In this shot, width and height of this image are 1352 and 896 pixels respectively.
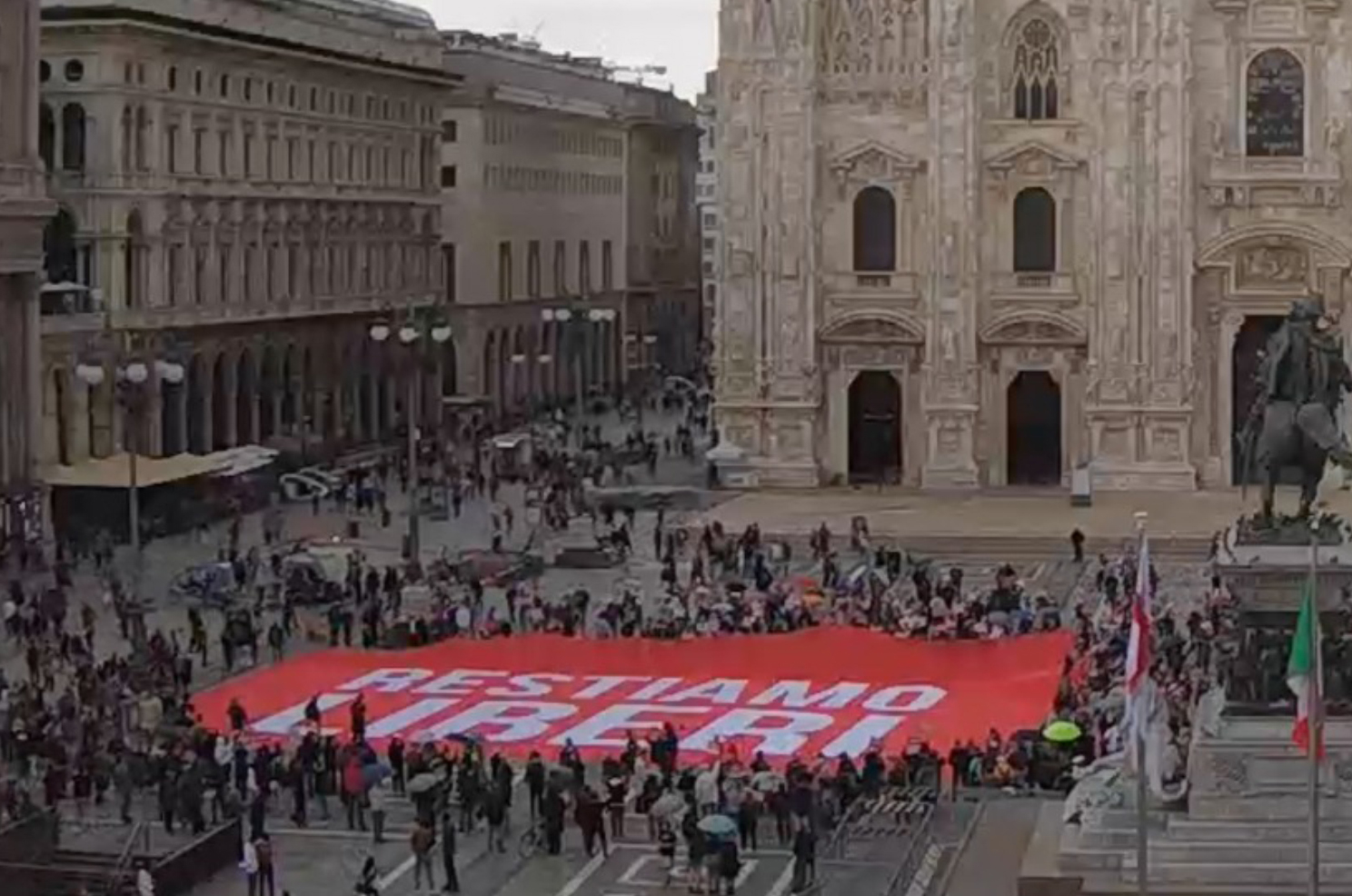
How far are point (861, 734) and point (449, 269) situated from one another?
64.9 metres

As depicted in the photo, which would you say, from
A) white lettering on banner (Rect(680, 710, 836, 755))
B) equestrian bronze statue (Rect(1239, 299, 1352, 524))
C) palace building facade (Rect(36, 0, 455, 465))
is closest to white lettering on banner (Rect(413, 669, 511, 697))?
white lettering on banner (Rect(680, 710, 836, 755))

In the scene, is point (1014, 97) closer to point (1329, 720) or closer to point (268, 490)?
point (268, 490)

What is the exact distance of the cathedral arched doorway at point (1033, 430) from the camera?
75.9 m

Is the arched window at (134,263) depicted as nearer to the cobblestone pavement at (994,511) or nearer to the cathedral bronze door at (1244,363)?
the cobblestone pavement at (994,511)

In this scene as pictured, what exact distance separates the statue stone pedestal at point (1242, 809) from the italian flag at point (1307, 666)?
6.88 ft

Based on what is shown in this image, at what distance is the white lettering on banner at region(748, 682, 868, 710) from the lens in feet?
145

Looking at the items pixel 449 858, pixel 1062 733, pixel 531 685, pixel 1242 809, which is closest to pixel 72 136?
pixel 531 685

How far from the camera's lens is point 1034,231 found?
7531 cm

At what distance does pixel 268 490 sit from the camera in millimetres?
76062

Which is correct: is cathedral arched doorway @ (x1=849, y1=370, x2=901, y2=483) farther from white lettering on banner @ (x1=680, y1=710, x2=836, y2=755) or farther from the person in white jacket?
the person in white jacket

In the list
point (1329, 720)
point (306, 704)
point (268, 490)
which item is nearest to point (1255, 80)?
point (268, 490)

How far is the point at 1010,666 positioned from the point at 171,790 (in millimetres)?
16763

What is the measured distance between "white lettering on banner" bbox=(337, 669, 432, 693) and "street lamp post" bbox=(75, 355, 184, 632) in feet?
22.9

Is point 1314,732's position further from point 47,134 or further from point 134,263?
point 47,134
